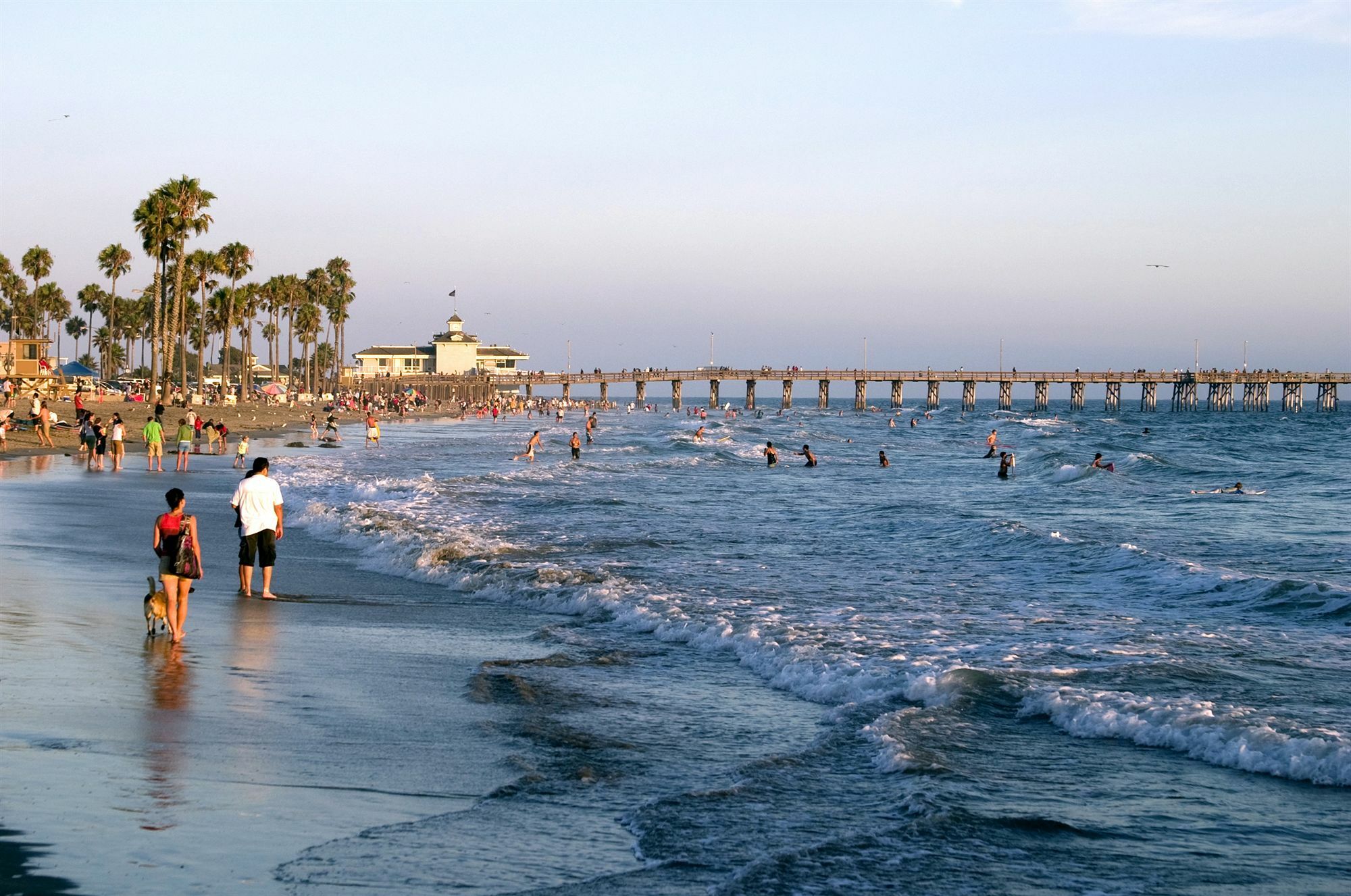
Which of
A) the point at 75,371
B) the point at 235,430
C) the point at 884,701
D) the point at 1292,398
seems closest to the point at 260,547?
the point at 884,701

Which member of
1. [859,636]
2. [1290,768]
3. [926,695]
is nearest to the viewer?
[1290,768]

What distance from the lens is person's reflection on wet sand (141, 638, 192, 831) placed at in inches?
228

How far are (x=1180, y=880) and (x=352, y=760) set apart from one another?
4.25 meters

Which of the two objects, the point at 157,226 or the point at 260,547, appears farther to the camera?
the point at 157,226

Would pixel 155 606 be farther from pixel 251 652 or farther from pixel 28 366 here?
pixel 28 366

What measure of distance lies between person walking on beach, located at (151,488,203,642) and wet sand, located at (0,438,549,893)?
13.6 inches

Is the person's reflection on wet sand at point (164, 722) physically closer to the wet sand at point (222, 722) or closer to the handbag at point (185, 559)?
the wet sand at point (222, 722)

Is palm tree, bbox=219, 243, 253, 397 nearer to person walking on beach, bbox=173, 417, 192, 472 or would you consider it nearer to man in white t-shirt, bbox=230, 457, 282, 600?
person walking on beach, bbox=173, 417, 192, 472

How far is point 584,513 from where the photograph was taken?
23.7m

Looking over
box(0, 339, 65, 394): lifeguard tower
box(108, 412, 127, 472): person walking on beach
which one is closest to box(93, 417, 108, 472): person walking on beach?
box(108, 412, 127, 472): person walking on beach

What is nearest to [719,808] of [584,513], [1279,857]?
[1279,857]

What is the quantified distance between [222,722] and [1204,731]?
6150 millimetres

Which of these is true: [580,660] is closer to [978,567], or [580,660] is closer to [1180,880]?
[1180,880]

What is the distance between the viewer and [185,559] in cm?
947
